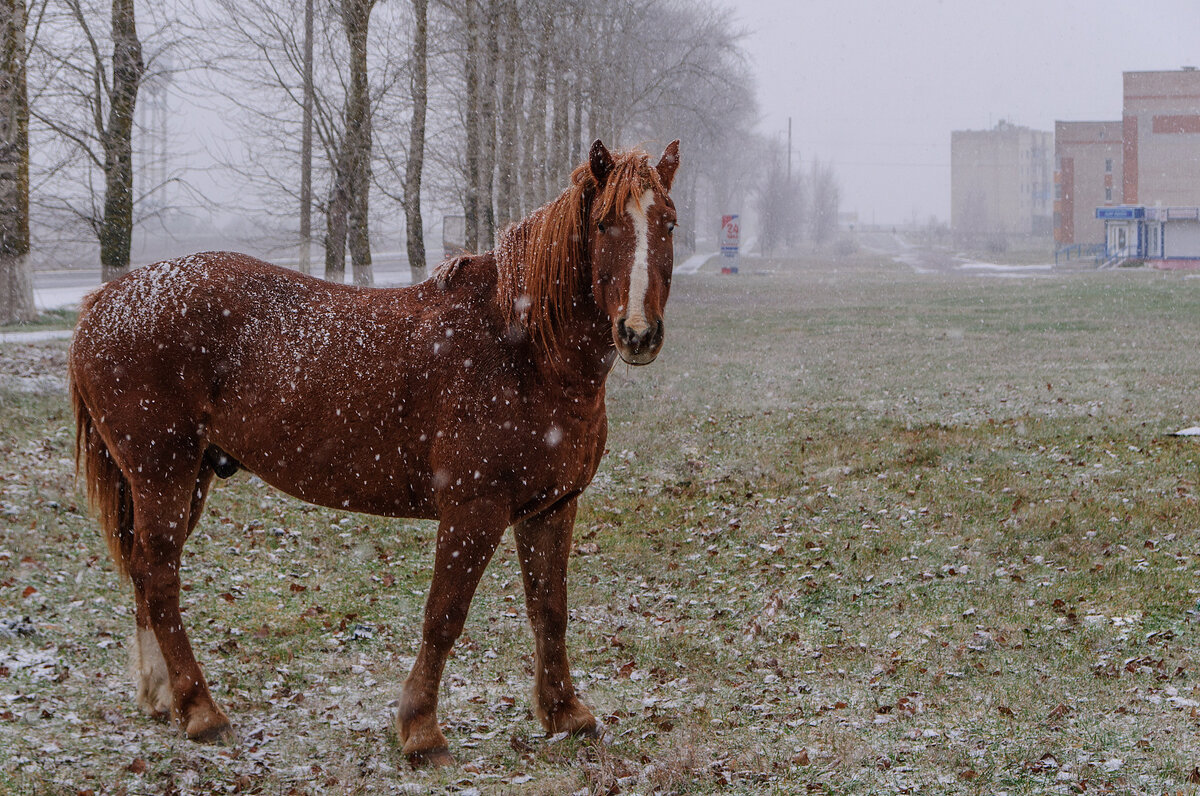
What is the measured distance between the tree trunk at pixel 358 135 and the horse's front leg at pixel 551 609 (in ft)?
53.8

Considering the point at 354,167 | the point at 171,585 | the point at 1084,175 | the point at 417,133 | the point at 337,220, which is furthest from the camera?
the point at 1084,175

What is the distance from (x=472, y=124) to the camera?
2202cm

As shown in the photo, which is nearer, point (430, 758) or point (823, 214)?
point (430, 758)

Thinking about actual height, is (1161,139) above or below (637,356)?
above

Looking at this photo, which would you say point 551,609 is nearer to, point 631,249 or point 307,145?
point 631,249

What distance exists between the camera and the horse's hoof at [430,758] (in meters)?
4.76

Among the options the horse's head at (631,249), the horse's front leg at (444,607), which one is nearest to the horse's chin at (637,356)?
the horse's head at (631,249)

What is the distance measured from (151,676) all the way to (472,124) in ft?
59.8

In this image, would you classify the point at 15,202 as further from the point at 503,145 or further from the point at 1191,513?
the point at 1191,513

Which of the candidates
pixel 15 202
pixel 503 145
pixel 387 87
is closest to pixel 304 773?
pixel 15 202

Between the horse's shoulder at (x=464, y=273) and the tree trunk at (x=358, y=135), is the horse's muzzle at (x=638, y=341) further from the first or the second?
the tree trunk at (x=358, y=135)

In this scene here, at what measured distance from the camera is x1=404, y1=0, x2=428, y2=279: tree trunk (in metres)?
20.3

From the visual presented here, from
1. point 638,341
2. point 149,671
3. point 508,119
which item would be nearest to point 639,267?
point 638,341

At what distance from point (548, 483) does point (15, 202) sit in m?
14.4
